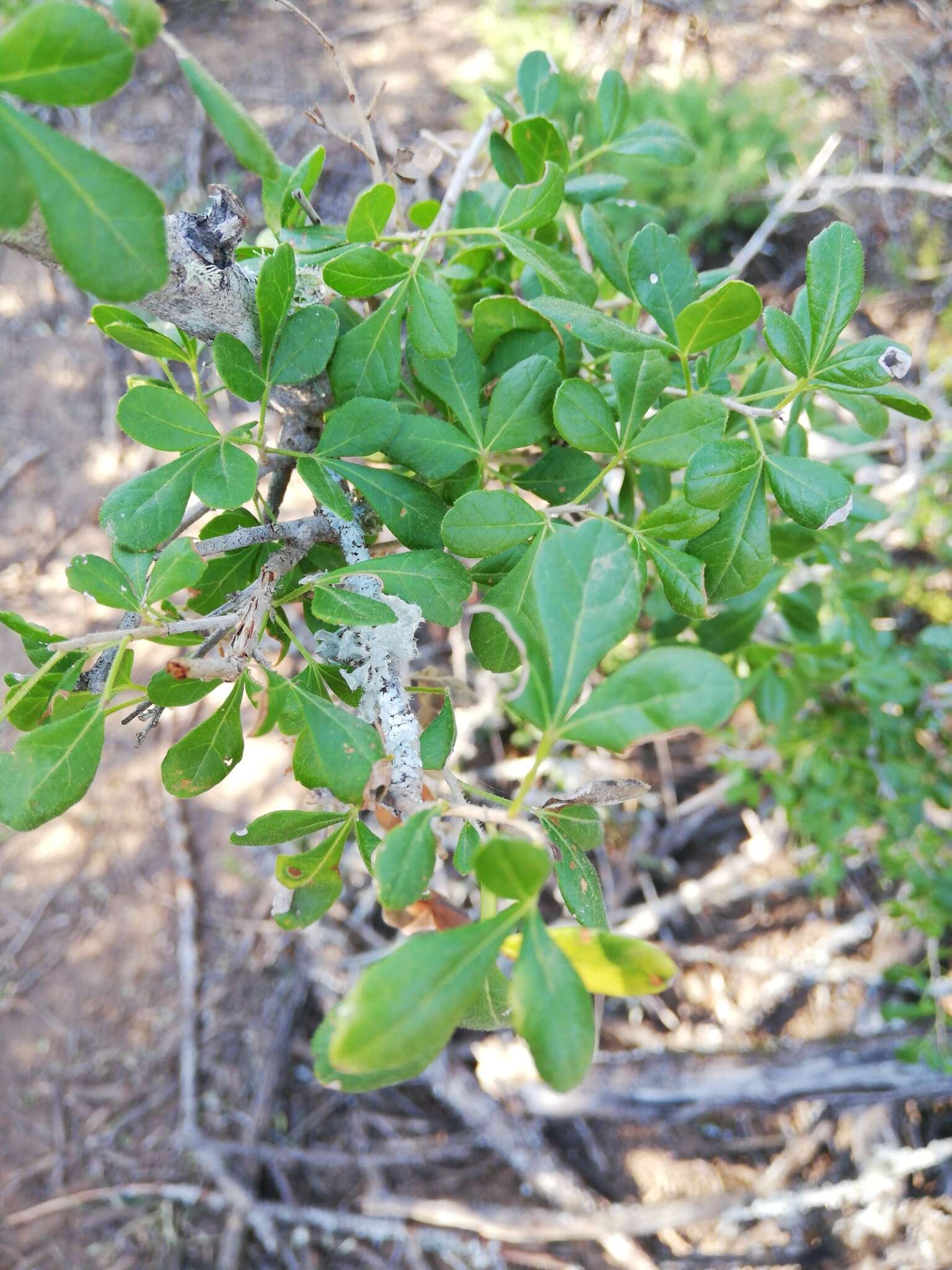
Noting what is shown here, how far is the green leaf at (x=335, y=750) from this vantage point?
27.0 inches

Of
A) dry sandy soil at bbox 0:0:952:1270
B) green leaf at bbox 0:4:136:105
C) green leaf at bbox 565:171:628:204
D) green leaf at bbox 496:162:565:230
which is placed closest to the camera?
green leaf at bbox 0:4:136:105

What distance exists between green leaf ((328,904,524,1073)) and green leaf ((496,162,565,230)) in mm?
713

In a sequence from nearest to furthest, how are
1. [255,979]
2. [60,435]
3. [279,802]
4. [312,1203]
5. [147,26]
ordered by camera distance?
[147,26] → [312,1203] → [255,979] → [279,802] → [60,435]

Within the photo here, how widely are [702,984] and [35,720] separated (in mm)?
2613

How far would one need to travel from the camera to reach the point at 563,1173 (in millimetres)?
2365

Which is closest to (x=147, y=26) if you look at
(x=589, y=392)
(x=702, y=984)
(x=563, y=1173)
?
(x=589, y=392)

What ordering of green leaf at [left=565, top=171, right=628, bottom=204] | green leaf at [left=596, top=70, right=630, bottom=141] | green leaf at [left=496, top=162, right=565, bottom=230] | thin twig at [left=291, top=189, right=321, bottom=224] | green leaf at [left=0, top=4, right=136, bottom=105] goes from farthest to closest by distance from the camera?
green leaf at [left=596, top=70, right=630, bottom=141] < green leaf at [left=565, top=171, right=628, bottom=204] < thin twig at [left=291, top=189, right=321, bottom=224] < green leaf at [left=496, top=162, right=565, bottom=230] < green leaf at [left=0, top=4, right=136, bottom=105]

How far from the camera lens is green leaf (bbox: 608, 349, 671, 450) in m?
0.85

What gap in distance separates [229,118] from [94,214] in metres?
0.16

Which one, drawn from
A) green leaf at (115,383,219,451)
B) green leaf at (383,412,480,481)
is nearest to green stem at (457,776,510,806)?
green leaf at (383,412,480,481)

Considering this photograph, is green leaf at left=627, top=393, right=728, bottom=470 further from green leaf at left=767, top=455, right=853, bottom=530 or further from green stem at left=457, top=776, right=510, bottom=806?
green stem at left=457, top=776, right=510, bottom=806

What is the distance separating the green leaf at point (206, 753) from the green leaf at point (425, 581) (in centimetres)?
18

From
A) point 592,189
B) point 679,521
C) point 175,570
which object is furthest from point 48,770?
point 592,189

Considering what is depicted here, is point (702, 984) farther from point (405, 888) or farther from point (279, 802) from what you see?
point (405, 888)
